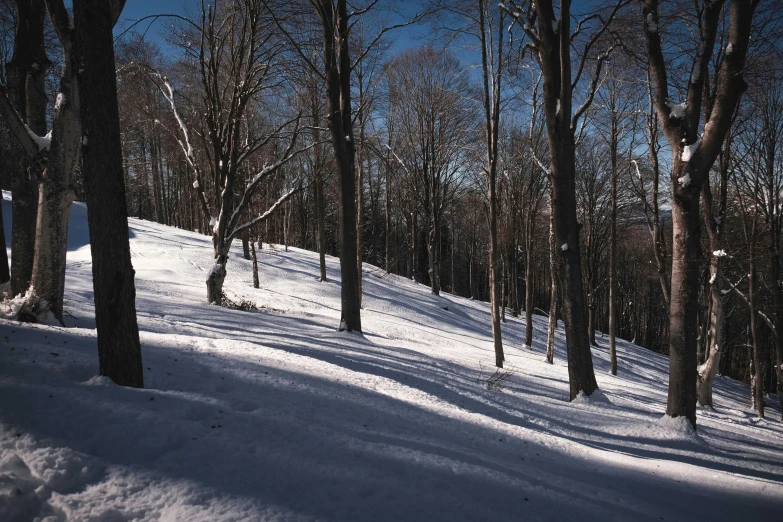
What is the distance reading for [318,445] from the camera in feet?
10.1

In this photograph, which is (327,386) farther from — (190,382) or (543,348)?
(543,348)

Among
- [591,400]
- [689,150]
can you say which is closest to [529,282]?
[591,400]

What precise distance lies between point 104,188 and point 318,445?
8.43 feet

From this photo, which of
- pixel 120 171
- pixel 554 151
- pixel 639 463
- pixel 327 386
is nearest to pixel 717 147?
pixel 554 151

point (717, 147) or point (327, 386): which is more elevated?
point (717, 147)

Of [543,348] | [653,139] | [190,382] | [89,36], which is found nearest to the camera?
[89,36]

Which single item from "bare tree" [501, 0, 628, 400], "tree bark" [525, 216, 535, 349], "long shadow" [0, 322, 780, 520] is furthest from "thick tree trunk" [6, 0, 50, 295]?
"tree bark" [525, 216, 535, 349]

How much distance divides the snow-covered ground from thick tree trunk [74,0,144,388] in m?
0.37

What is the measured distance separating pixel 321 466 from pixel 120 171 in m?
2.77

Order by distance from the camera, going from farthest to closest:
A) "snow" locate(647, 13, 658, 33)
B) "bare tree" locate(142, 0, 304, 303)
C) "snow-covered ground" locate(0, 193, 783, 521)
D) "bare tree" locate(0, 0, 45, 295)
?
"bare tree" locate(142, 0, 304, 303) → "bare tree" locate(0, 0, 45, 295) → "snow" locate(647, 13, 658, 33) → "snow-covered ground" locate(0, 193, 783, 521)

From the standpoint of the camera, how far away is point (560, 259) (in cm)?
691

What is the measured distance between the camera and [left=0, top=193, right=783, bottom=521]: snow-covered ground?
7.61ft

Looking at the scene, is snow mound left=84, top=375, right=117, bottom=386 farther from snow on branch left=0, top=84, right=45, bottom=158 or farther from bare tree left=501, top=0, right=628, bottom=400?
bare tree left=501, top=0, right=628, bottom=400

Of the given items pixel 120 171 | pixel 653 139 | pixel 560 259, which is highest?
pixel 653 139
